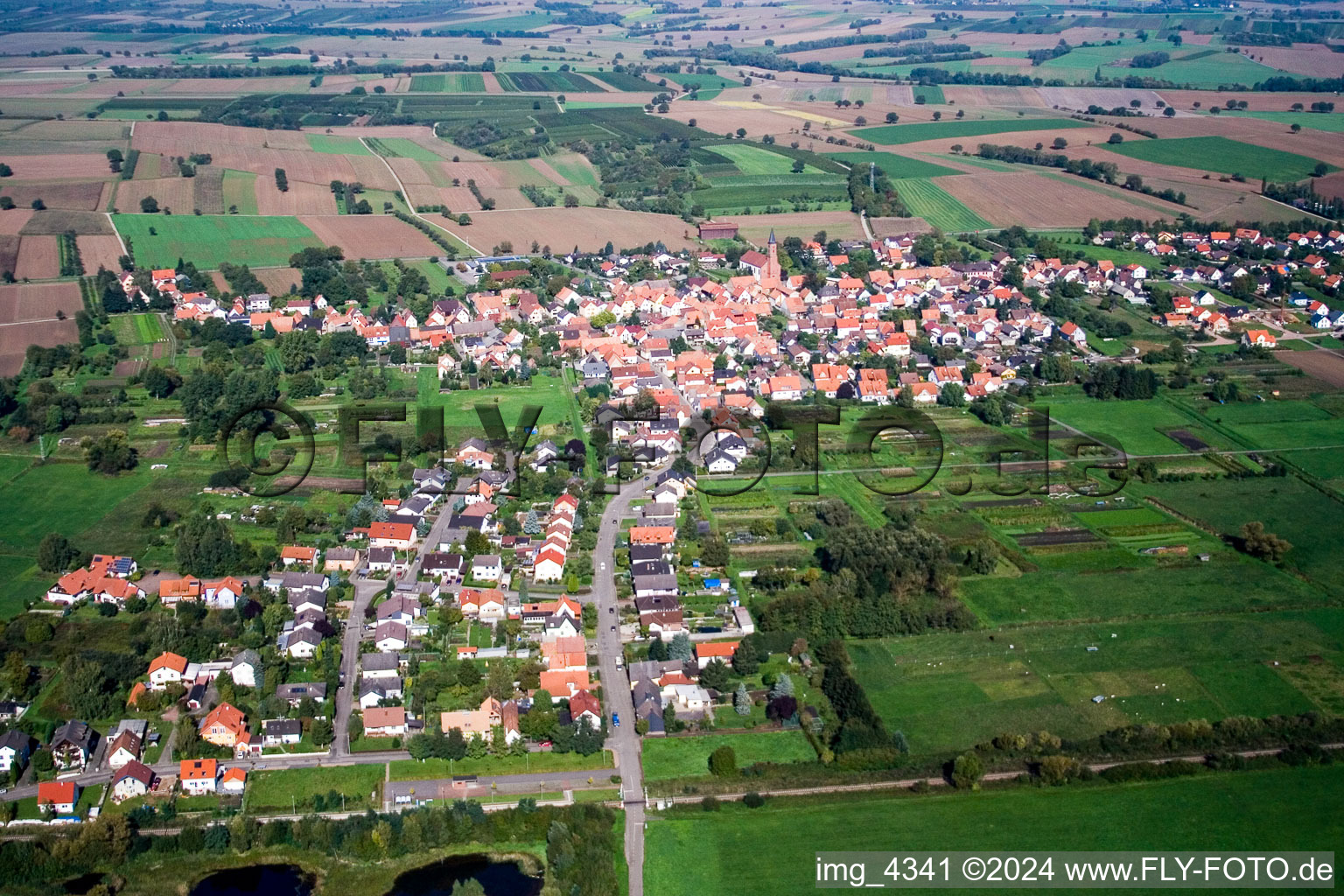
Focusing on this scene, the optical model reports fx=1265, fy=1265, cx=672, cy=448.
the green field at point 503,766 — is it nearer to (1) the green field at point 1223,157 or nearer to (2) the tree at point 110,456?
(2) the tree at point 110,456

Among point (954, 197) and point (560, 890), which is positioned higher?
point (954, 197)

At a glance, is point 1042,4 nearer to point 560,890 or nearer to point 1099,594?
point 1099,594

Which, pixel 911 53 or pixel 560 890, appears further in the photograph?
pixel 911 53

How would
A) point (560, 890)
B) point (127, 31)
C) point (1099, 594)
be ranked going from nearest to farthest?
point (560, 890) < point (1099, 594) < point (127, 31)

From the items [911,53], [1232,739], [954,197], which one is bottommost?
[1232,739]

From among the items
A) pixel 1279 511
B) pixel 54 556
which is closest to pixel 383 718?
pixel 54 556

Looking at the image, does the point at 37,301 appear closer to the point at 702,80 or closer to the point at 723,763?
the point at 723,763

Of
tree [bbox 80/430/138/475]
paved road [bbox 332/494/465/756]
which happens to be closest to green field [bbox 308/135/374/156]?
tree [bbox 80/430/138/475]

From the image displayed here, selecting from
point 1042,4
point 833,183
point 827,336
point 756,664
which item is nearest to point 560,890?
point 756,664
